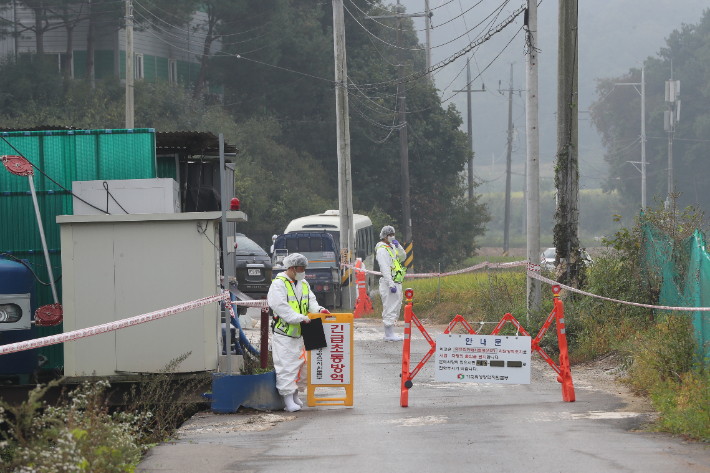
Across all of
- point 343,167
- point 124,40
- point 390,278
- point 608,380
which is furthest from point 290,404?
point 124,40

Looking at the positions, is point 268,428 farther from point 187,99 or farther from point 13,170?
point 187,99

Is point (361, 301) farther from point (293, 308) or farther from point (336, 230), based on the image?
point (293, 308)

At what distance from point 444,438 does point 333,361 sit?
211cm

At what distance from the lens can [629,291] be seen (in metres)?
11.8

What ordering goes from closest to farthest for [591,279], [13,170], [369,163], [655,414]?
[655,414] < [13,170] < [591,279] < [369,163]

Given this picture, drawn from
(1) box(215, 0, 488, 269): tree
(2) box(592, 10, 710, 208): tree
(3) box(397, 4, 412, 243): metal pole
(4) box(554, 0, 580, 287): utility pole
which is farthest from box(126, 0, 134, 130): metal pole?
(2) box(592, 10, 710, 208): tree

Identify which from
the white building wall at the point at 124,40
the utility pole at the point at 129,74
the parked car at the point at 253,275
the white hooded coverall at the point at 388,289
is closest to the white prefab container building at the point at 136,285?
the white hooded coverall at the point at 388,289

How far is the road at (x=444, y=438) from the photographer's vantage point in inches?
247

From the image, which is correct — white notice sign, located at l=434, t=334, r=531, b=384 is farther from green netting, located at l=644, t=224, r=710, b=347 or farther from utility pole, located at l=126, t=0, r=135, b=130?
utility pole, located at l=126, t=0, r=135, b=130

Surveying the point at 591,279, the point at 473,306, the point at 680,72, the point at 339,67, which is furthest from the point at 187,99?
the point at 680,72

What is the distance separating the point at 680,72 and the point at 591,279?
71.0 m

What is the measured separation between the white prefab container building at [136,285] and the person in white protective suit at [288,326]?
70 cm

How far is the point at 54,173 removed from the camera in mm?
9727

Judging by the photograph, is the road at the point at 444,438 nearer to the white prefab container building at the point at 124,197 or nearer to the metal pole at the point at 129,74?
the white prefab container building at the point at 124,197
